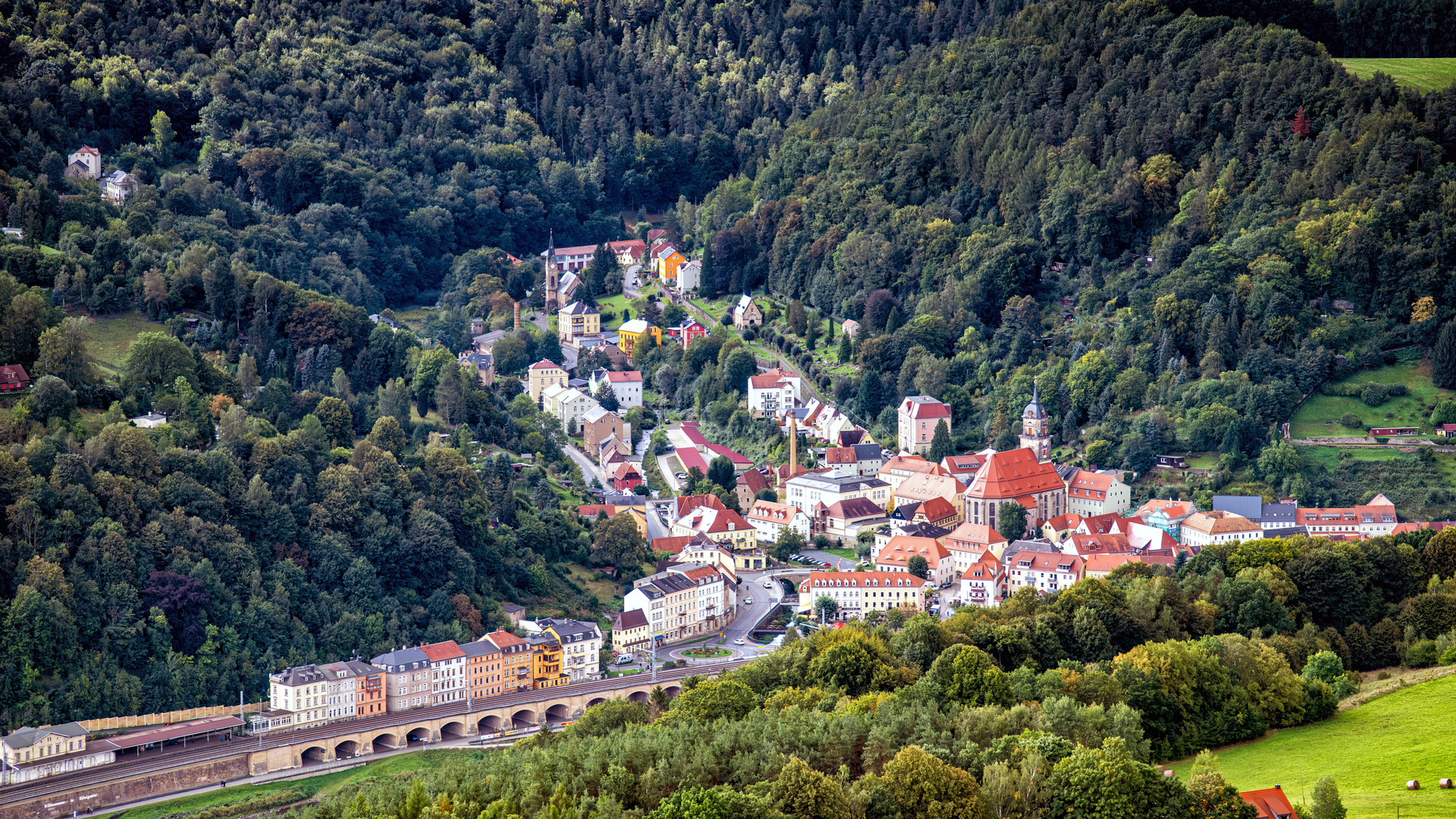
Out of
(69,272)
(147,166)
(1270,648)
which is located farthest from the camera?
(147,166)

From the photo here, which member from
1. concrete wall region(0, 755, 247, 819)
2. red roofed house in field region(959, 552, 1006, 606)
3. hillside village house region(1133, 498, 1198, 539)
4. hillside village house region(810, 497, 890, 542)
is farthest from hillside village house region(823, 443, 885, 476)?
concrete wall region(0, 755, 247, 819)

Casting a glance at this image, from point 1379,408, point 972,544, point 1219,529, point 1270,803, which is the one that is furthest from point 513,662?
point 1379,408

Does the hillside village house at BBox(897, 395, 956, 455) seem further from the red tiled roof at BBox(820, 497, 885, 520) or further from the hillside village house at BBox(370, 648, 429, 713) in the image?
the hillside village house at BBox(370, 648, 429, 713)

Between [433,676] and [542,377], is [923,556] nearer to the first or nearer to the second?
[433,676]

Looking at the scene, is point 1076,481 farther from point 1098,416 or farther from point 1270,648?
point 1270,648

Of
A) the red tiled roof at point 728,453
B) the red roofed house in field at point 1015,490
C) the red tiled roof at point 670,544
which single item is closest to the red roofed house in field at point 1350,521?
the red roofed house in field at point 1015,490

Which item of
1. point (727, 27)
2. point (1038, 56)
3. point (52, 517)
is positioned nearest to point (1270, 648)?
point (52, 517)

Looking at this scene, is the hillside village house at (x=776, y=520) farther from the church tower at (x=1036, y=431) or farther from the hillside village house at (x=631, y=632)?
the hillside village house at (x=631, y=632)
